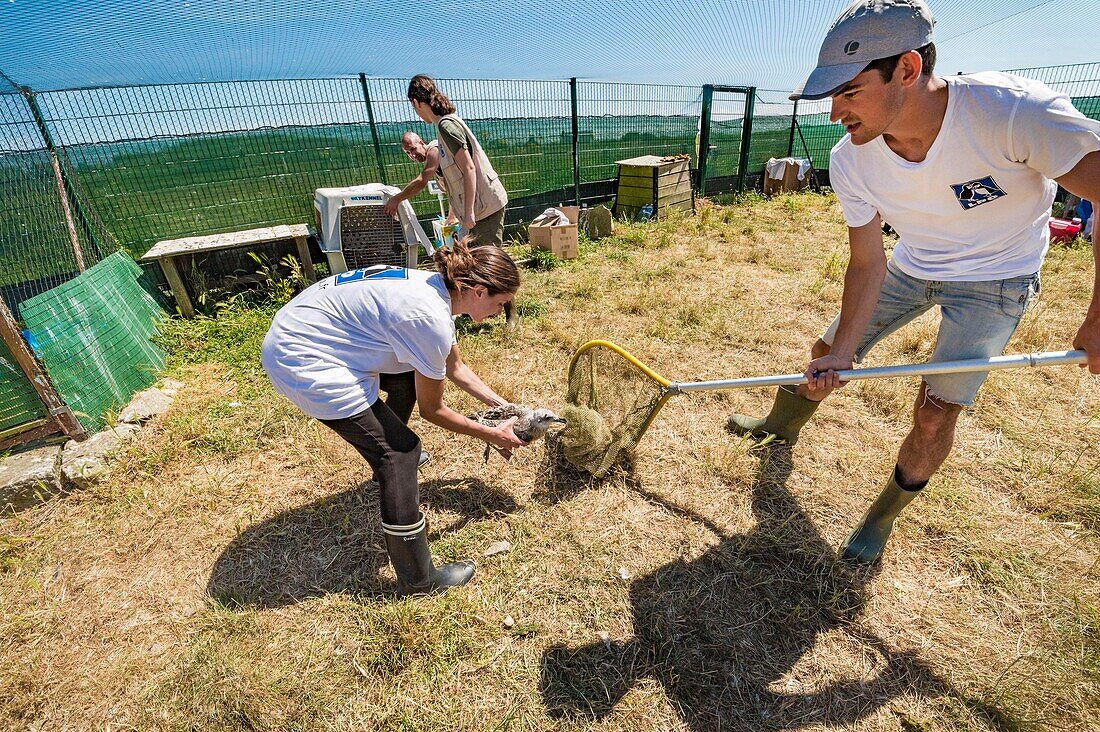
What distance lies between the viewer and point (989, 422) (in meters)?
3.19

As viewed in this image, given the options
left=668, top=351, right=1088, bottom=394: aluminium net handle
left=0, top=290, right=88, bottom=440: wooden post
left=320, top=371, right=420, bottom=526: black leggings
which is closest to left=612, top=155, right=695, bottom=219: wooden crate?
left=668, top=351, right=1088, bottom=394: aluminium net handle

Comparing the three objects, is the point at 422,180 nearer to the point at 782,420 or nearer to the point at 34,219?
the point at 34,219

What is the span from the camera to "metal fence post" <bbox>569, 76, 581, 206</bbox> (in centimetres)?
764

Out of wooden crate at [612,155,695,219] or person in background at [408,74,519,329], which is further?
wooden crate at [612,155,695,219]

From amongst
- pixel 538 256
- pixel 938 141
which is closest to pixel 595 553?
pixel 938 141

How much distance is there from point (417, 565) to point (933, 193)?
2.59 m

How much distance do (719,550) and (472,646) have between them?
1274mm

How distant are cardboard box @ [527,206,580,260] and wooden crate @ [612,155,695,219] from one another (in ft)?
7.26

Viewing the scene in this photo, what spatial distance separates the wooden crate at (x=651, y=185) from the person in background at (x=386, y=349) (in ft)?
22.1

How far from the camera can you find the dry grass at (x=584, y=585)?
6.11 feet

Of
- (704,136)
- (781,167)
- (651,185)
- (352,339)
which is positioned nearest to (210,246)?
(352,339)

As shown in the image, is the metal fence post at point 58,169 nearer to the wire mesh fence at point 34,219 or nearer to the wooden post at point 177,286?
the wire mesh fence at point 34,219

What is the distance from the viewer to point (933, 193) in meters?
1.85

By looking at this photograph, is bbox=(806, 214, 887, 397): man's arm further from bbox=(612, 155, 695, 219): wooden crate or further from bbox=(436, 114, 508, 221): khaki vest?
bbox=(612, 155, 695, 219): wooden crate
